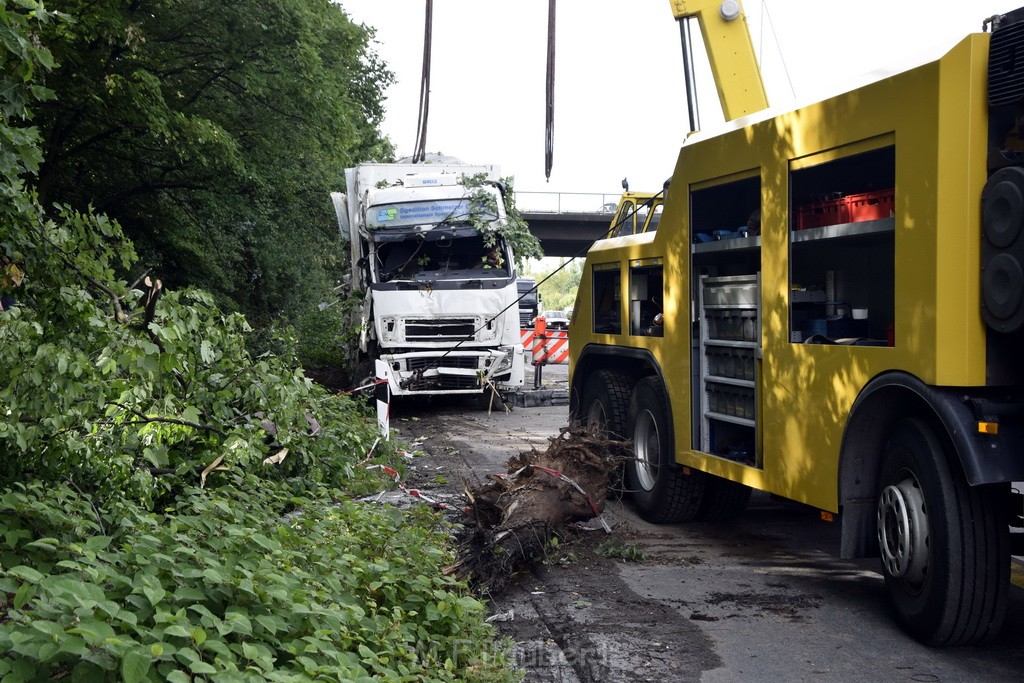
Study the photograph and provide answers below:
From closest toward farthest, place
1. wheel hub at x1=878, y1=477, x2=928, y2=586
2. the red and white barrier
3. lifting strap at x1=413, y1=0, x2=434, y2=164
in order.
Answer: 1. wheel hub at x1=878, y1=477, x2=928, y2=586
2. lifting strap at x1=413, y1=0, x2=434, y2=164
3. the red and white barrier

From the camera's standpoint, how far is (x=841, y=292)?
5.93m

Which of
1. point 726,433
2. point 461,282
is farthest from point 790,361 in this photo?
point 461,282

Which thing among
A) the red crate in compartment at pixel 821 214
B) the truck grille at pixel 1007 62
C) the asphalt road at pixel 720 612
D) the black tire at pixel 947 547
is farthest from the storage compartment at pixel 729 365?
the truck grille at pixel 1007 62

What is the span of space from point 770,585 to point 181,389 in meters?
4.16

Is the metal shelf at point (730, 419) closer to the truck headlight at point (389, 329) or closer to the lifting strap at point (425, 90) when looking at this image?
the truck headlight at point (389, 329)

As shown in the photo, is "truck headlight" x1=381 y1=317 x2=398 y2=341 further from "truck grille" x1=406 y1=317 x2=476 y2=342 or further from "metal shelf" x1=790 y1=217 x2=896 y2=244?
"metal shelf" x1=790 y1=217 x2=896 y2=244

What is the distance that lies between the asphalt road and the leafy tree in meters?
9.22

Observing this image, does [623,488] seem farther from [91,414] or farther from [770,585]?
[91,414]

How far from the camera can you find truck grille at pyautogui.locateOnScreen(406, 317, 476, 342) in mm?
15578

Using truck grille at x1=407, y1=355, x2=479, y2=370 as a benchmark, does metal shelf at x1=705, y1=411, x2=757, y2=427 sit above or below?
below

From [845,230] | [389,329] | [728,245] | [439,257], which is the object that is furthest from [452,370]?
[845,230]

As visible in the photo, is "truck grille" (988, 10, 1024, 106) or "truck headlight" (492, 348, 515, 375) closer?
"truck grille" (988, 10, 1024, 106)

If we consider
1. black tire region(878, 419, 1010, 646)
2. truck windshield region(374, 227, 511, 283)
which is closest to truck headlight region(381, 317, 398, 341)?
truck windshield region(374, 227, 511, 283)

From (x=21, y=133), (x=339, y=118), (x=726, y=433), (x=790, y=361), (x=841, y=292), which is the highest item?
(x=339, y=118)
